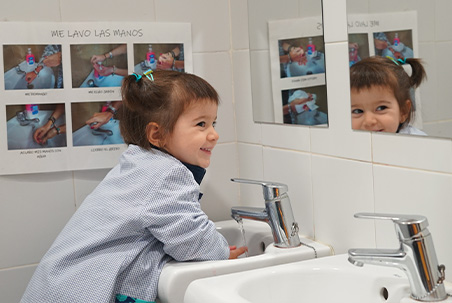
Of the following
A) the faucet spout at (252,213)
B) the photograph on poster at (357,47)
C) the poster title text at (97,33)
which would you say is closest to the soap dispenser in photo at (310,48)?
the photograph on poster at (357,47)

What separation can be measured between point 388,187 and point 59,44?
865 mm

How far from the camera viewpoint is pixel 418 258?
3.14 feet

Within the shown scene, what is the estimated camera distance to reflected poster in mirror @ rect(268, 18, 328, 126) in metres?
1.35

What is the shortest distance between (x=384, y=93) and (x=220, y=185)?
0.68 meters

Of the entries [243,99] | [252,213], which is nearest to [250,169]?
[243,99]

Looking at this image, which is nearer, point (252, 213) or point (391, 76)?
point (391, 76)

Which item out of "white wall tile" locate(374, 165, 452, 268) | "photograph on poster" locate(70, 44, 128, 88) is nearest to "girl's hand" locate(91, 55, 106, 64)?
"photograph on poster" locate(70, 44, 128, 88)

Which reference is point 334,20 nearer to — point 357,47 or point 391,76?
point 357,47

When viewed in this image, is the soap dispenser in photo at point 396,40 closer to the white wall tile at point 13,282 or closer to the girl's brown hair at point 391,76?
the girl's brown hair at point 391,76

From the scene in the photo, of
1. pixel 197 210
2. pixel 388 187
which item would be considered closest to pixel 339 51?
pixel 388 187

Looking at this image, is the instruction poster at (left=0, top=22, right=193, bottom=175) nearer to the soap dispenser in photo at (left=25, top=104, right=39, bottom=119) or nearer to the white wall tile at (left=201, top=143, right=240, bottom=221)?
the soap dispenser in photo at (left=25, top=104, right=39, bottom=119)

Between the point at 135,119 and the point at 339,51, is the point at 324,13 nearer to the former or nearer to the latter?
the point at 339,51

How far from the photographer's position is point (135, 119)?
4.66 ft

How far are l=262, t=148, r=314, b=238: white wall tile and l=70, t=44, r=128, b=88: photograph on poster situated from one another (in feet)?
1.44
